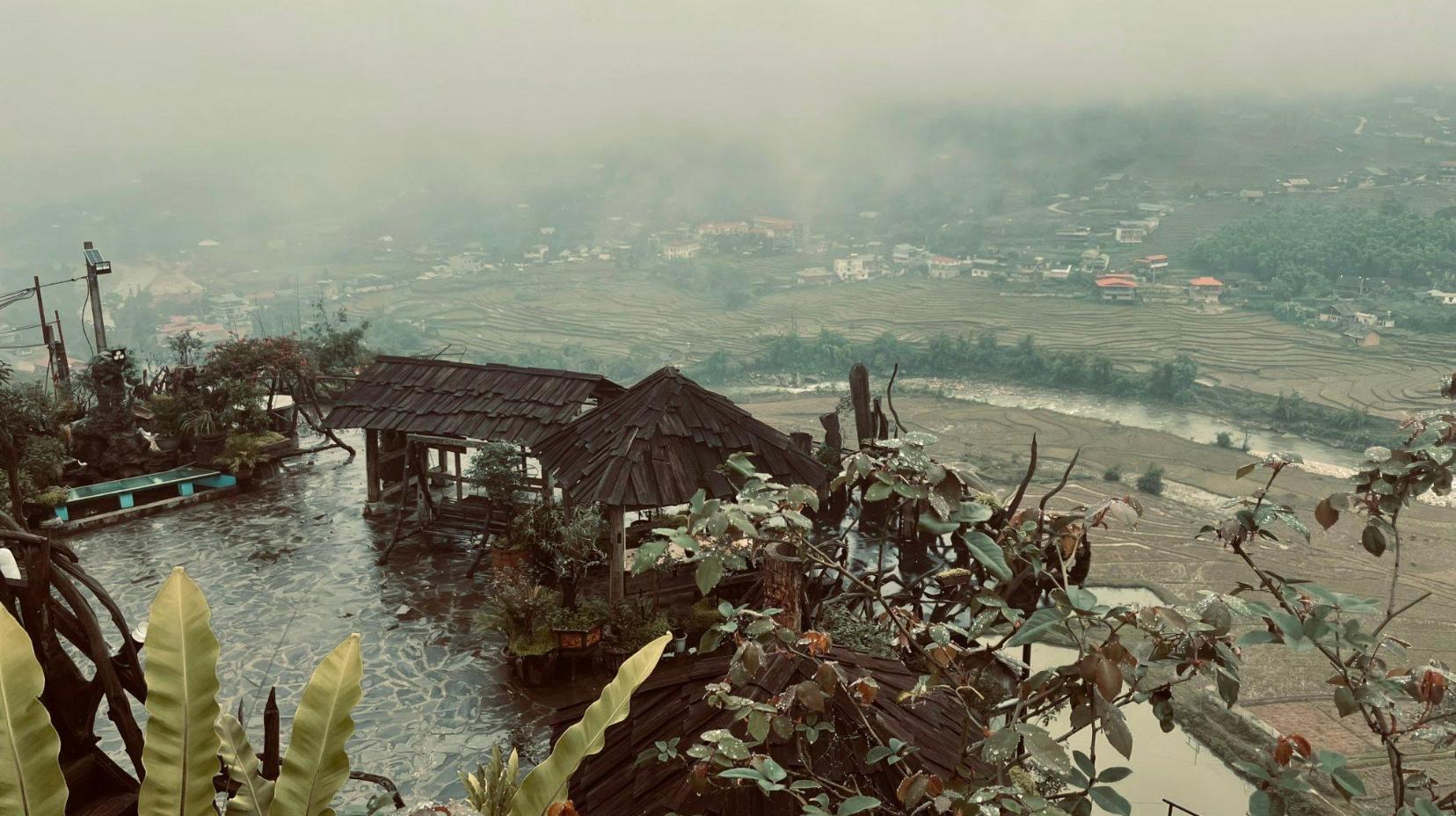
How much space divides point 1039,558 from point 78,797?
2.27 meters

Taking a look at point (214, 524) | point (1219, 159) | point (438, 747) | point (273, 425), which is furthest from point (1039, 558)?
point (1219, 159)

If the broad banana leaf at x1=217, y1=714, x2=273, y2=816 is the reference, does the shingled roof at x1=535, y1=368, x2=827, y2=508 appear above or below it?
below

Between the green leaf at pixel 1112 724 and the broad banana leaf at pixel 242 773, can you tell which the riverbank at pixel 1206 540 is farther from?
the broad banana leaf at pixel 242 773

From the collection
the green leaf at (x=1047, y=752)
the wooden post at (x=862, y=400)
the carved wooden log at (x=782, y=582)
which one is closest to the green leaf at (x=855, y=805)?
the green leaf at (x=1047, y=752)

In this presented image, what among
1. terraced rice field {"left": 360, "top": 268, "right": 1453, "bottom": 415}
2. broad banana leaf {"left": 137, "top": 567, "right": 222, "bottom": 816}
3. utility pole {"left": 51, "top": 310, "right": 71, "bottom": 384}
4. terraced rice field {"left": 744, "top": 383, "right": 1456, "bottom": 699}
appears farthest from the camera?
terraced rice field {"left": 360, "top": 268, "right": 1453, "bottom": 415}

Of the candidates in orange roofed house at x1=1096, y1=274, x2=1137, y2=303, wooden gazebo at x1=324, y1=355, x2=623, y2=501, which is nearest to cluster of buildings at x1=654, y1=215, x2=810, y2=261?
orange roofed house at x1=1096, y1=274, x2=1137, y2=303

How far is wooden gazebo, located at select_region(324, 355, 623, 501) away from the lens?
433 inches

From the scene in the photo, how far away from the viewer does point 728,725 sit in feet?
11.8

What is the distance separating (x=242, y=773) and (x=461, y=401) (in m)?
10.4

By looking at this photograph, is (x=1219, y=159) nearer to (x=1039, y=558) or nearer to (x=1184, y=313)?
(x=1184, y=313)

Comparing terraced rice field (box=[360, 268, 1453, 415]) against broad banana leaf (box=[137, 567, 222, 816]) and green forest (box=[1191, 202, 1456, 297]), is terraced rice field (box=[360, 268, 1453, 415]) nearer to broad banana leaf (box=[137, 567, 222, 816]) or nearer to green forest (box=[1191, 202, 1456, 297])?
green forest (box=[1191, 202, 1456, 297])

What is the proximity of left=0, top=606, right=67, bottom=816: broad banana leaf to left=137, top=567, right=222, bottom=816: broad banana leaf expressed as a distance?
11 cm

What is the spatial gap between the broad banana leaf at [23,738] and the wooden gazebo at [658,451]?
7.47m

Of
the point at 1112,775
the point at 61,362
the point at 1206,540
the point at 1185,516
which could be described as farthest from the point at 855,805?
the point at 61,362
